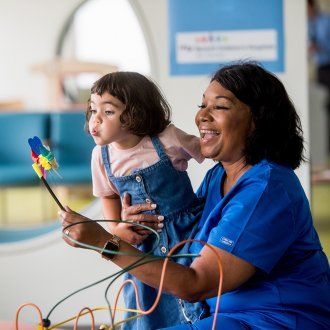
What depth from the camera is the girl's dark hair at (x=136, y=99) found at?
179 cm

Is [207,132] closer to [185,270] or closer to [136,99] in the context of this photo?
[136,99]

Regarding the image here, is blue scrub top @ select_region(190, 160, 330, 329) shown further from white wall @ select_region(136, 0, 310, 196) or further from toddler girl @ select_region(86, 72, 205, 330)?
white wall @ select_region(136, 0, 310, 196)

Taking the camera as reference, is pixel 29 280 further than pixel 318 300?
Yes

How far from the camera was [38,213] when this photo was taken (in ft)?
23.1

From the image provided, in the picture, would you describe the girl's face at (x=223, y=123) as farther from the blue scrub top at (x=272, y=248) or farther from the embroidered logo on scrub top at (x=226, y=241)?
the embroidered logo on scrub top at (x=226, y=241)

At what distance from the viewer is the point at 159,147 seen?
187 centimetres

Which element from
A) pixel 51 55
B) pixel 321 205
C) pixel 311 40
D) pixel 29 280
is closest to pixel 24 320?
pixel 29 280

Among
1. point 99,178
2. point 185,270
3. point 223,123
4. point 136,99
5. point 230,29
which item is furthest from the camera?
point 230,29

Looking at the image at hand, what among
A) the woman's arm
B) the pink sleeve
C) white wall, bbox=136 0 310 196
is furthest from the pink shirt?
white wall, bbox=136 0 310 196

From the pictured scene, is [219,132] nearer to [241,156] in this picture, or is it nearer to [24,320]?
[241,156]

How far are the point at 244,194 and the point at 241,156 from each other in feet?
0.54

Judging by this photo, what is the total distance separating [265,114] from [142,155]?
34 centimetres

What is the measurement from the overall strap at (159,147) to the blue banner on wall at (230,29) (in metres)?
1.09

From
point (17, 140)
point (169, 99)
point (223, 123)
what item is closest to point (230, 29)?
point (169, 99)
